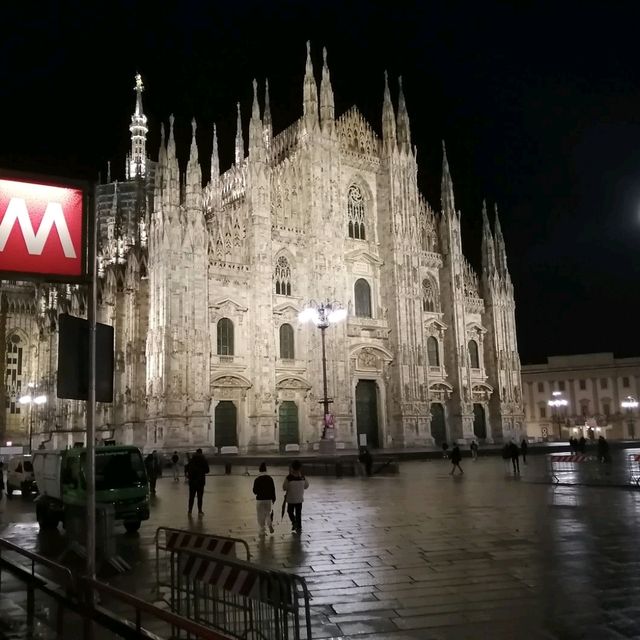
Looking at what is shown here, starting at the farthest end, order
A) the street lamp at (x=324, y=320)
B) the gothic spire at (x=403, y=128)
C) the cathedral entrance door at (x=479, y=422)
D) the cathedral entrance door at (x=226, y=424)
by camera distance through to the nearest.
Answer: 1. the cathedral entrance door at (x=479, y=422)
2. the gothic spire at (x=403, y=128)
3. the cathedral entrance door at (x=226, y=424)
4. the street lamp at (x=324, y=320)

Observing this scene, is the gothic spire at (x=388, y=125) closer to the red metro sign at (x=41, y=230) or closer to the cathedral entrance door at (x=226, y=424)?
the cathedral entrance door at (x=226, y=424)

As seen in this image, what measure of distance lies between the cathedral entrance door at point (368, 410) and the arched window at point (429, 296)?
7723 mm

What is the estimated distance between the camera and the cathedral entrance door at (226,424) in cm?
4125

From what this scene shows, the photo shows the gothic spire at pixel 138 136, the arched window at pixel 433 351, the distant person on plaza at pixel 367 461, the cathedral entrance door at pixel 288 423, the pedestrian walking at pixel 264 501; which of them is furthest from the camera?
the gothic spire at pixel 138 136

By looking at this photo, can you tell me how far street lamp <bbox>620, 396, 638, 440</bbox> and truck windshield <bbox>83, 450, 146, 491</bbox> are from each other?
75453mm

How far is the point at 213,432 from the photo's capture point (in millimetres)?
40656

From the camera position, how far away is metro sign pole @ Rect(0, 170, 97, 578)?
6605mm

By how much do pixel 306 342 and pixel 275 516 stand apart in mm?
28830

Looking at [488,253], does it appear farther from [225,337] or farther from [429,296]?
[225,337]

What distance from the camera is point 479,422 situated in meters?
52.4

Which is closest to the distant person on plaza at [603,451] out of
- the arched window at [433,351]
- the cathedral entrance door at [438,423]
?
the cathedral entrance door at [438,423]

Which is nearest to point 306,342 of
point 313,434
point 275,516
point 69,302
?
point 313,434

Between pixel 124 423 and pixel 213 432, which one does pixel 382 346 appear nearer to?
pixel 213 432

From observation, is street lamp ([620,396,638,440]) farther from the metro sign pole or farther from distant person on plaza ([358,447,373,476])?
the metro sign pole
